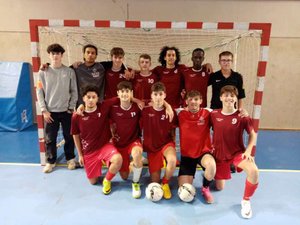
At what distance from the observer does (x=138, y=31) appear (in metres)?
5.16

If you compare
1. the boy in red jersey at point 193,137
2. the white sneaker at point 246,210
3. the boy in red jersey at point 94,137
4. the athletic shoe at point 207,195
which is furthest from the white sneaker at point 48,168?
the white sneaker at point 246,210

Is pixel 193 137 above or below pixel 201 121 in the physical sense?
below

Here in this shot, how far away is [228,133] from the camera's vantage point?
3242mm

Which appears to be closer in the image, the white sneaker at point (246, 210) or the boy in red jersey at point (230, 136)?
the white sneaker at point (246, 210)

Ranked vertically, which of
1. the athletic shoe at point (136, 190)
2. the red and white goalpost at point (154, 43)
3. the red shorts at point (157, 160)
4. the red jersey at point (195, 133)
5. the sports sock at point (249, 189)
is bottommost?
the athletic shoe at point (136, 190)

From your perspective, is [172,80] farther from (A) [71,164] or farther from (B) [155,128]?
(A) [71,164]

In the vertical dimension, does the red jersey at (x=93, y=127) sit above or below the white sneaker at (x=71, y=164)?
above

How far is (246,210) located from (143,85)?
80.6 inches

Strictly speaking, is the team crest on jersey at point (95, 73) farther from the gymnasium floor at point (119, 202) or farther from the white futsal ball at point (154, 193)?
the white futsal ball at point (154, 193)

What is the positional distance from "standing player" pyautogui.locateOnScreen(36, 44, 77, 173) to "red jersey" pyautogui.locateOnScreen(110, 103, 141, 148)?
0.72m

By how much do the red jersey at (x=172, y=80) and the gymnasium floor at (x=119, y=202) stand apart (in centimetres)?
118

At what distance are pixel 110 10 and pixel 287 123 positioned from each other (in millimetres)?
4504

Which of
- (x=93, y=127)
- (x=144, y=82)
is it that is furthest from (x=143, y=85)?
(x=93, y=127)

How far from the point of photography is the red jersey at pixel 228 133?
3.23 metres
